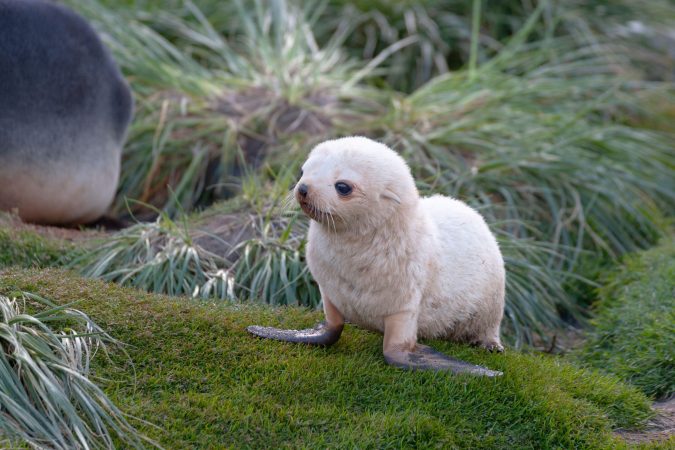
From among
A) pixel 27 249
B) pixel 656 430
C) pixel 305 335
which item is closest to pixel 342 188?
pixel 305 335

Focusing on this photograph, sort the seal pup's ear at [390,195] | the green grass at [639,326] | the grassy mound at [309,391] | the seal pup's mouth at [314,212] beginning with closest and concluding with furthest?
the grassy mound at [309,391]
the seal pup's mouth at [314,212]
the seal pup's ear at [390,195]
the green grass at [639,326]

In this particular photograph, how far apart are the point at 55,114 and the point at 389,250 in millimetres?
2936

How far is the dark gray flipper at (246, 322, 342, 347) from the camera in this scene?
371cm

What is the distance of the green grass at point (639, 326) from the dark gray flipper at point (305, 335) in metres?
1.45

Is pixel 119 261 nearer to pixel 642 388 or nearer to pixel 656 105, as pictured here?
pixel 642 388

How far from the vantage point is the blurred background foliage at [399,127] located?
5047 mm

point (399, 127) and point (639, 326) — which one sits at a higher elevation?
point (399, 127)

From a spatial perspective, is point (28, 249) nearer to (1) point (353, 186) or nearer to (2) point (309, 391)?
(2) point (309, 391)

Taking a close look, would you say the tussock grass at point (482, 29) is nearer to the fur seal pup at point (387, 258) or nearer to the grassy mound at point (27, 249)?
the grassy mound at point (27, 249)

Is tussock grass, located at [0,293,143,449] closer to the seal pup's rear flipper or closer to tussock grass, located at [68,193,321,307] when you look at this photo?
the seal pup's rear flipper

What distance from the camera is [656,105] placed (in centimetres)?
793

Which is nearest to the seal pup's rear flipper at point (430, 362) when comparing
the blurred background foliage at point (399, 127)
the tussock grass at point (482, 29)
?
the blurred background foliage at point (399, 127)

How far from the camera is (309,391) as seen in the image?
3414 mm

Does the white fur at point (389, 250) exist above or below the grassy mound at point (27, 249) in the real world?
above
